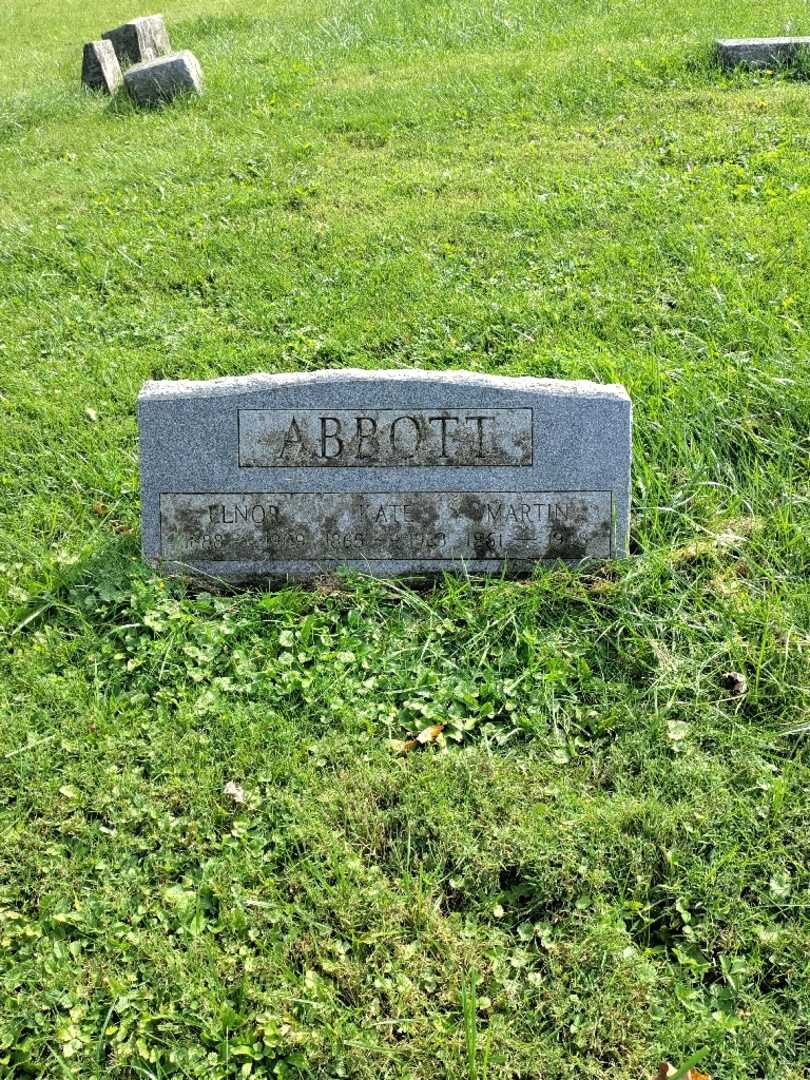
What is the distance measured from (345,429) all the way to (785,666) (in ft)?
5.65

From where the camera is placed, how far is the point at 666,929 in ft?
8.73

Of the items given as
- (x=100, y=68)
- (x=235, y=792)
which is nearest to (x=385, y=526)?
(x=235, y=792)

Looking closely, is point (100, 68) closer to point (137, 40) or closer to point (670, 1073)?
point (137, 40)

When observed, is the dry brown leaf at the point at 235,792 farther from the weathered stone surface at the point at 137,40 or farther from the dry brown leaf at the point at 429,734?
the weathered stone surface at the point at 137,40

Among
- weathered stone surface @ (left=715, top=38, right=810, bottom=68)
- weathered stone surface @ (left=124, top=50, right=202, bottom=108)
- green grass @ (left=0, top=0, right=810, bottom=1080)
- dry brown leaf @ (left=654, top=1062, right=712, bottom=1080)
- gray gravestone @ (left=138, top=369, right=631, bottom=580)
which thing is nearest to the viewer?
dry brown leaf @ (left=654, top=1062, right=712, bottom=1080)

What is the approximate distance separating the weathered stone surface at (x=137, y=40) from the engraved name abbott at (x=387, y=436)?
24.1 feet

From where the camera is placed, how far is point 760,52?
25.7 ft

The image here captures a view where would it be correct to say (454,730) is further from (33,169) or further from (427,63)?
(427,63)

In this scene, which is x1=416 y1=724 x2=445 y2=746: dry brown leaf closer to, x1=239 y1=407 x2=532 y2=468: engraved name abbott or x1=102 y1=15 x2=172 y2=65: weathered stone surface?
x1=239 y1=407 x2=532 y2=468: engraved name abbott

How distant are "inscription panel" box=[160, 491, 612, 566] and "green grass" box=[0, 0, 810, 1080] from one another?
0.49 feet

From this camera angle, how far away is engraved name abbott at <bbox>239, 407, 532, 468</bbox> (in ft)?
12.1

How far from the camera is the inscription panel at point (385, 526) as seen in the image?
12.3 ft

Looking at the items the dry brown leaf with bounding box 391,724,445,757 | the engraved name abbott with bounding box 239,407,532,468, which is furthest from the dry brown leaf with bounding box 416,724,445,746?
the engraved name abbott with bounding box 239,407,532,468

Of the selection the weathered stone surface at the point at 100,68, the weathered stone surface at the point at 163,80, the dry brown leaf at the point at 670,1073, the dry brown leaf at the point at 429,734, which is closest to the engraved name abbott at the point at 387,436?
the dry brown leaf at the point at 429,734
